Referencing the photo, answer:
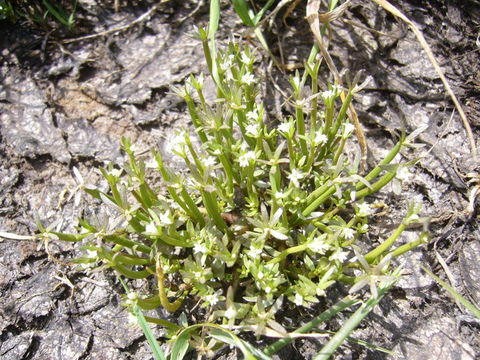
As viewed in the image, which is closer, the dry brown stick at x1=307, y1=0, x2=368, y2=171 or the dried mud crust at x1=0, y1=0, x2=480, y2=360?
the dried mud crust at x1=0, y1=0, x2=480, y2=360

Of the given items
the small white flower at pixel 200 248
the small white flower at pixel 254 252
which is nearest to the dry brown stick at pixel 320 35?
the small white flower at pixel 254 252

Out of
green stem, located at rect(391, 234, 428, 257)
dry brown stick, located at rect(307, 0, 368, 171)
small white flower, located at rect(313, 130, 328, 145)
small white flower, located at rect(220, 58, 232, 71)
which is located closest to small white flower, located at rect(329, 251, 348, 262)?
green stem, located at rect(391, 234, 428, 257)

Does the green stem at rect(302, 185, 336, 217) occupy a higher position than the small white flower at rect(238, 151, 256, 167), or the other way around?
the small white flower at rect(238, 151, 256, 167)

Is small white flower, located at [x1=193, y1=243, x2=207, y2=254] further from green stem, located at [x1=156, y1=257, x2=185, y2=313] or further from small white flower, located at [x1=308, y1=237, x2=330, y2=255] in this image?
small white flower, located at [x1=308, y1=237, x2=330, y2=255]

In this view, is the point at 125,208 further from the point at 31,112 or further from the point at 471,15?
the point at 471,15

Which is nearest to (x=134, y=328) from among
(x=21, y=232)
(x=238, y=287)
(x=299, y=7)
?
(x=238, y=287)

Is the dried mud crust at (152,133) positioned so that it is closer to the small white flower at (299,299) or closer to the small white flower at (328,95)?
the small white flower at (299,299)
